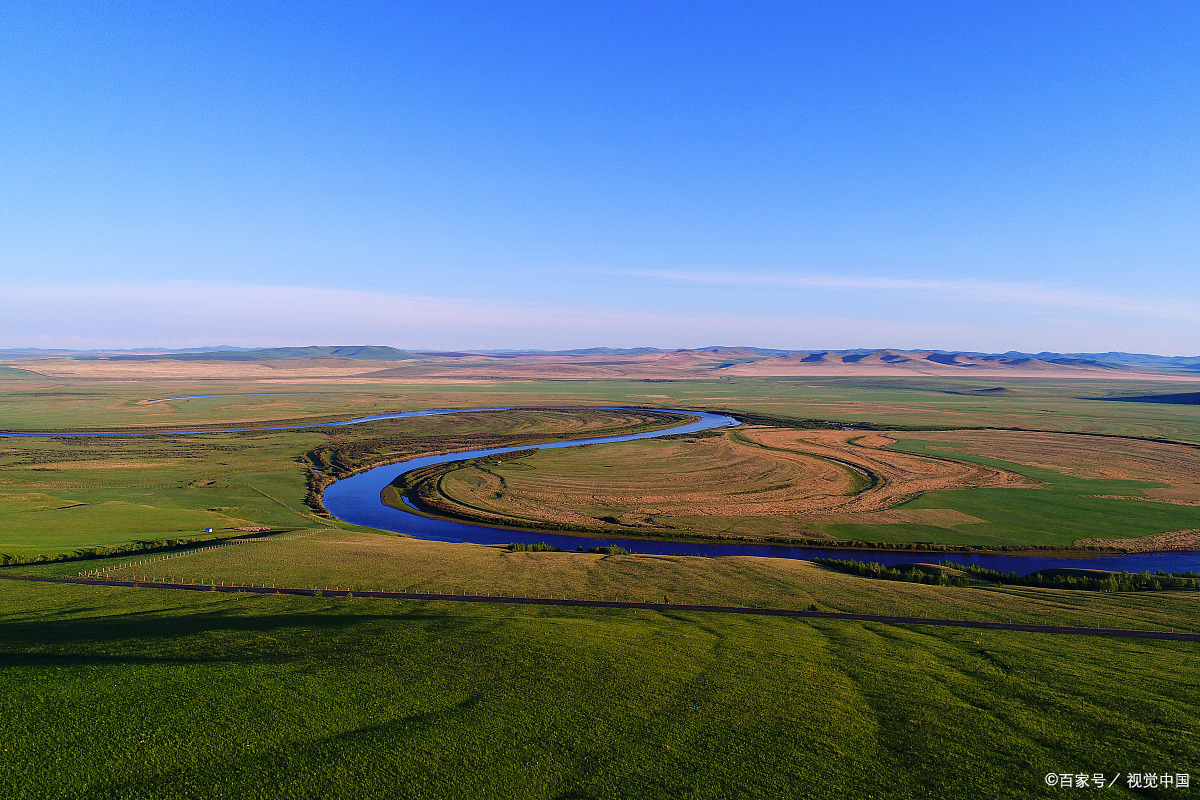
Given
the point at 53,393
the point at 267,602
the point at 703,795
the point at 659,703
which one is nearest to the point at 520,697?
the point at 659,703

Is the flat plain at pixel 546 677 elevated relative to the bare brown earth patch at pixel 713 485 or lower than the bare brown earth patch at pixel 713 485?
elevated

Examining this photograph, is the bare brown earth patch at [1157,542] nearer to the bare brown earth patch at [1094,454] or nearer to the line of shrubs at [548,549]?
the bare brown earth patch at [1094,454]

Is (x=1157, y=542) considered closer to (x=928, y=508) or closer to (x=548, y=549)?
(x=928, y=508)

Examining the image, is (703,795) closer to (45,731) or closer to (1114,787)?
(1114,787)

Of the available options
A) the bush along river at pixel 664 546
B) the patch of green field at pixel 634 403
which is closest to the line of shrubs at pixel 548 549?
the bush along river at pixel 664 546

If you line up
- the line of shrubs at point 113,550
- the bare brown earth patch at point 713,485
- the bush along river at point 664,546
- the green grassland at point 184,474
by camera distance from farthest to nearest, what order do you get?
the bare brown earth patch at point 713,485
the green grassland at point 184,474
the bush along river at point 664,546
the line of shrubs at point 113,550

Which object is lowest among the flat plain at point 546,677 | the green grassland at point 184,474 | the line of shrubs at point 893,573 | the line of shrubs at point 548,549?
the line of shrubs at point 548,549

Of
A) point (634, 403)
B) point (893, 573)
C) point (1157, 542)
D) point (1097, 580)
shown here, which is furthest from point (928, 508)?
point (634, 403)

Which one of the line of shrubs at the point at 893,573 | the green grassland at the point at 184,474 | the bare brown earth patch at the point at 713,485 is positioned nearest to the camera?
the line of shrubs at the point at 893,573
